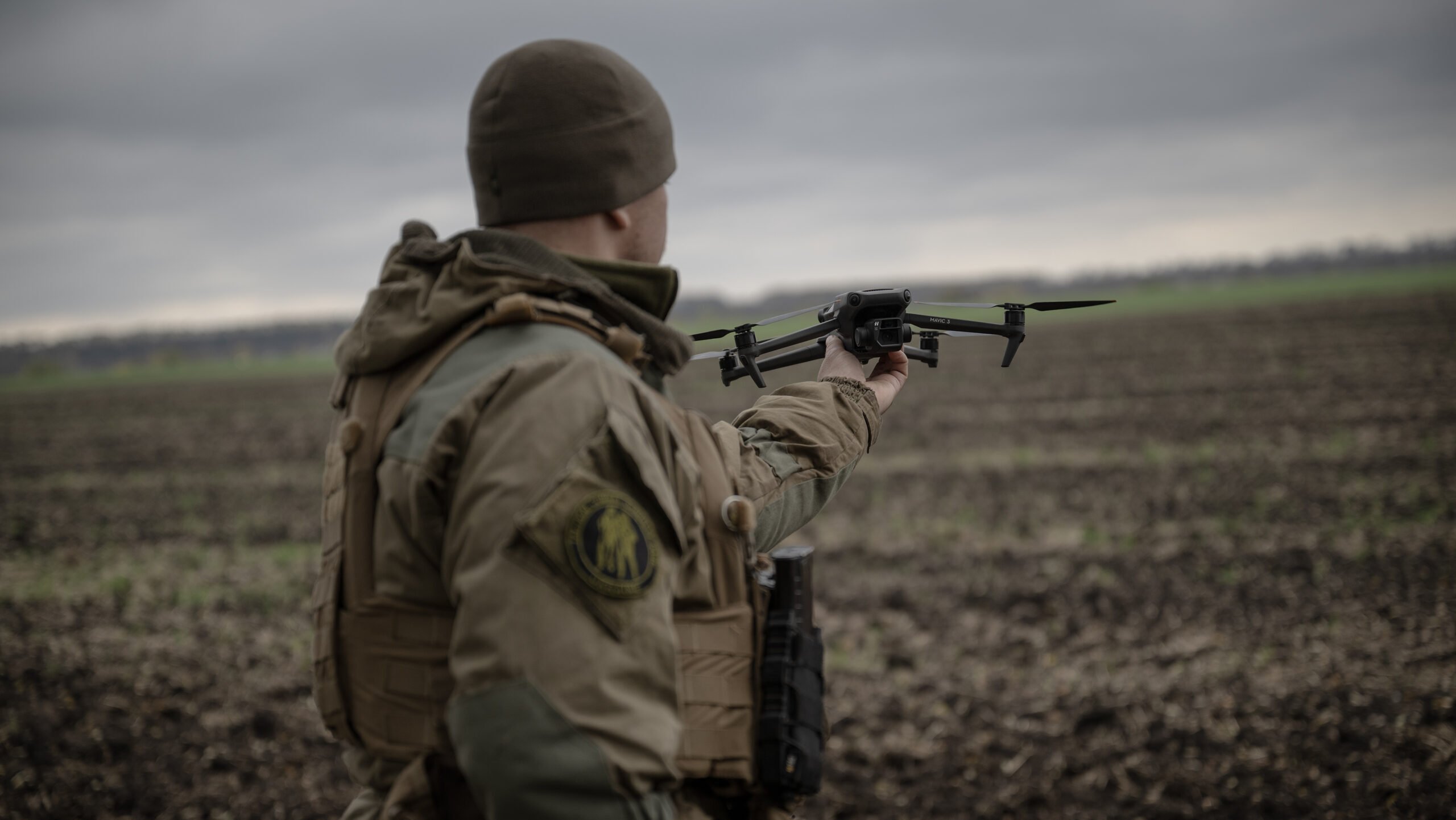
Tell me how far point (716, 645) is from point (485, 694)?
534 mm

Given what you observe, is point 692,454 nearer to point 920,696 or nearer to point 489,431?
point 489,431

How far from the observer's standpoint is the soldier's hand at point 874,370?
114 inches

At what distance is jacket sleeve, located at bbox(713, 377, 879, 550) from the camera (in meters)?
2.61

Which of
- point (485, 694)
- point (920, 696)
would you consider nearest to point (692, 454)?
point (485, 694)

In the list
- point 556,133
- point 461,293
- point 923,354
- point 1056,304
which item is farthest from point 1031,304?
point 461,293

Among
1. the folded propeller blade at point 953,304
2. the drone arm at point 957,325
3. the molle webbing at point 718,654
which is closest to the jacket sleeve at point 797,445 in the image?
the drone arm at point 957,325

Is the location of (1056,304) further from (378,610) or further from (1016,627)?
(1016,627)

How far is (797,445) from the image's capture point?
2697 millimetres

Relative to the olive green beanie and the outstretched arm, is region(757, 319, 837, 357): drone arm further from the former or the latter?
the olive green beanie

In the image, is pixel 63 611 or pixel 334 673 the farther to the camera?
pixel 63 611

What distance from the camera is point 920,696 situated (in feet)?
22.8

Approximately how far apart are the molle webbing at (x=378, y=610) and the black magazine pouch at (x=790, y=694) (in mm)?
624

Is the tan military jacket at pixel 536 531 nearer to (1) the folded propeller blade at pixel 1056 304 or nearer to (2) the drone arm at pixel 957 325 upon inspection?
(2) the drone arm at pixel 957 325

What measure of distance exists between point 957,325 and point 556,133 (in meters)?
1.38
